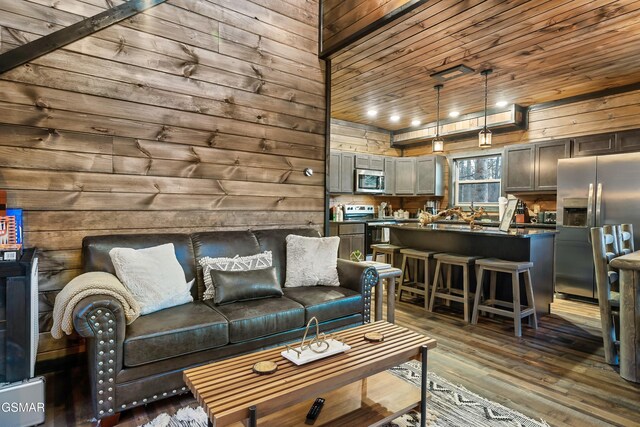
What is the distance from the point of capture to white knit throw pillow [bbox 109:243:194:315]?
2275mm

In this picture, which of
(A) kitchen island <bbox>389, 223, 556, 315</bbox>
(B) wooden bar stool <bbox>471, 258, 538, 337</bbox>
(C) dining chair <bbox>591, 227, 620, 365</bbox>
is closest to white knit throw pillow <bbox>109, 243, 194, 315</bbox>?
(B) wooden bar stool <bbox>471, 258, 538, 337</bbox>

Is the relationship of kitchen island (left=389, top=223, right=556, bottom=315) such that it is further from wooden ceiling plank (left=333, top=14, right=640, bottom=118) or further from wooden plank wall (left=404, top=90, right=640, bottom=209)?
wooden plank wall (left=404, top=90, right=640, bottom=209)

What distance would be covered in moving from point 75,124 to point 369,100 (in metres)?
4.08

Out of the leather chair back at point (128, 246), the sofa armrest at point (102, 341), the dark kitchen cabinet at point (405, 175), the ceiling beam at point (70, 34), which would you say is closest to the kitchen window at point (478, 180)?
the dark kitchen cabinet at point (405, 175)

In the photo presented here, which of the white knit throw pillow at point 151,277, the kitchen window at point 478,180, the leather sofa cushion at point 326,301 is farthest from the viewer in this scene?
the kitchen window at point 478,180

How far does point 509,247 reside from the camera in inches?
148

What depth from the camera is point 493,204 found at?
6.27 m

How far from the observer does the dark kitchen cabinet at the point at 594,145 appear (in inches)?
180

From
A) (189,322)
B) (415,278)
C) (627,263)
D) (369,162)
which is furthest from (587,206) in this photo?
(189,322)

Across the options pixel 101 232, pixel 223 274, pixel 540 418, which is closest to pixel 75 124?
pixel 101 232

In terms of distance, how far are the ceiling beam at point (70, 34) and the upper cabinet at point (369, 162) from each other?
4325 mm

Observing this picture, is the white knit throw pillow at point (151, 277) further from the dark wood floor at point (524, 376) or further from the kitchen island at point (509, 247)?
the kitchen island at point (509, 247)

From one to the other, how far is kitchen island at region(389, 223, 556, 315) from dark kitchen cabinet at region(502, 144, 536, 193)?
1718 mm

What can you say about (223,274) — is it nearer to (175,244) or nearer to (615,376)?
(175,244)
